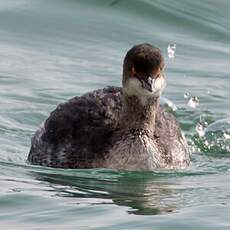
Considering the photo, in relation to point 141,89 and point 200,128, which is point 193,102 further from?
point 141,89

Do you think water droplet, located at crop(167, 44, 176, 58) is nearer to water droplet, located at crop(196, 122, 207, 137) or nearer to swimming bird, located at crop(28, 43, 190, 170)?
water droplet, located at crop(196, 122, 207, 137)

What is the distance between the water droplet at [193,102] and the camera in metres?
18.5

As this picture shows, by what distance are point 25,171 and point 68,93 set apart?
4.20 meters

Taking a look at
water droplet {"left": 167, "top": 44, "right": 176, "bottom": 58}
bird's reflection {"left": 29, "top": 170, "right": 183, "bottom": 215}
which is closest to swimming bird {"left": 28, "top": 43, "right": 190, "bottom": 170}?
bird's reflection {"left": 29, "top": 170, "right": 183, "bottom": 215}

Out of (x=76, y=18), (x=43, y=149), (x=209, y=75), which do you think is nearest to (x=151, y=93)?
(x=43, y=149)

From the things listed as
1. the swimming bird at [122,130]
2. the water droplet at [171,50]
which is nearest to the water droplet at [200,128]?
the swimming bird at [122,130]

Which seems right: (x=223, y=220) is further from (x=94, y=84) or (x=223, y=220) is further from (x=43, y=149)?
(x=94, y=84)

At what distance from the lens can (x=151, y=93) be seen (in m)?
14.5

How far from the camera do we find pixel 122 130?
15102 millimetres

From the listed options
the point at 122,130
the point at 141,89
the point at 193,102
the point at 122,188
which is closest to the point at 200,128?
the point at 193,102

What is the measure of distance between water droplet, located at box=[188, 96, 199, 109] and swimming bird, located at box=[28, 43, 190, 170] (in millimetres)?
2926

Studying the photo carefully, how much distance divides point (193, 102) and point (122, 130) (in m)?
3.65

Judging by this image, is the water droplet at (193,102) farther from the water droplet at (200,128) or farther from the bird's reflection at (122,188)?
the bird's reflection at (122,188)

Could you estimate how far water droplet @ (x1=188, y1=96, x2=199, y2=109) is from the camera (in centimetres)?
1845
